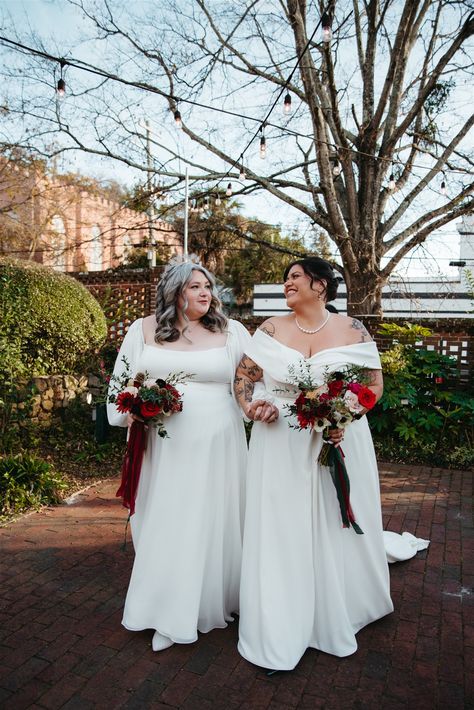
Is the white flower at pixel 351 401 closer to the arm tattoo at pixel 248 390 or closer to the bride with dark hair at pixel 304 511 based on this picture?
the bride with dark hair at pixel 304 511

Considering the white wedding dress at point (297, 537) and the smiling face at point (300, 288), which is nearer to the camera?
the white wedding dress at point (297, 537)

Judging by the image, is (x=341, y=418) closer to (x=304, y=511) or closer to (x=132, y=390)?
(x=304, y=511)

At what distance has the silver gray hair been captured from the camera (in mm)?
3221

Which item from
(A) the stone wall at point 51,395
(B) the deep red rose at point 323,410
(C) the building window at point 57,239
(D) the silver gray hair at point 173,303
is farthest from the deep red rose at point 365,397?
(C) the building window at point 57,239

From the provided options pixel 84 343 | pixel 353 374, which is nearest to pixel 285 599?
pixel 353 374

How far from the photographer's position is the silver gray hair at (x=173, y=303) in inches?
127

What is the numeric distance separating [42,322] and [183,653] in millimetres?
5284

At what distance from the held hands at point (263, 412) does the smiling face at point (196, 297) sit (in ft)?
2.44

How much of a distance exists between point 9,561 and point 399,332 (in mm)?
6348

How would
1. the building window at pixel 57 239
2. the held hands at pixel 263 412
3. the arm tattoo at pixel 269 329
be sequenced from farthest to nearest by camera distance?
the building window at pixel 57 239 < the arm tattoo at pixel 269 329 < the held hands at pixel 263 412

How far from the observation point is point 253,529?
112 inches

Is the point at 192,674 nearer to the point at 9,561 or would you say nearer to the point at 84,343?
the point at 9,561

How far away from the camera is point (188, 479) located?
296 cm

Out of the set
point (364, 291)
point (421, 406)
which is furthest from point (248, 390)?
point (364, 291)
